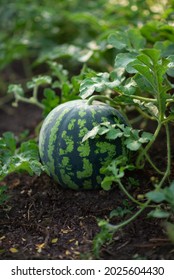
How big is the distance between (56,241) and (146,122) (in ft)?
4.77

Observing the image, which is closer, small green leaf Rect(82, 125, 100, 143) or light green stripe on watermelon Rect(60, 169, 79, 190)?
small green leaf Rect(82, 125, 100, 143)

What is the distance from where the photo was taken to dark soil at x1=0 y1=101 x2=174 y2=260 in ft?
7.82

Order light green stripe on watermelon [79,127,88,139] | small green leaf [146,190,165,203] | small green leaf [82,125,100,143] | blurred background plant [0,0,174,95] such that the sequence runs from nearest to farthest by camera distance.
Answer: small green leaf [146,190,165,203]
small green leaf [82,125,100,143]
light green stripe on watermelon [79,127,88,139]
blurred background plant [0,0,174,95]

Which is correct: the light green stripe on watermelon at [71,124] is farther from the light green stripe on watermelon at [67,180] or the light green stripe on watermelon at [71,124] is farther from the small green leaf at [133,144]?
the small green leaf at [133,144]

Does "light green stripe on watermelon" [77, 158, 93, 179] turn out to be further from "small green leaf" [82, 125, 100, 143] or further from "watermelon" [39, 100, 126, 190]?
"small green leaf" [82, 125, 100, 143]

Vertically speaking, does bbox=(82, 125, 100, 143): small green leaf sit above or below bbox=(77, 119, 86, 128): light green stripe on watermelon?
below

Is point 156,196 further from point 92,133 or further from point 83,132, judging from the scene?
point 83,132

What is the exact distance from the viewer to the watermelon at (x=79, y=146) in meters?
2.74

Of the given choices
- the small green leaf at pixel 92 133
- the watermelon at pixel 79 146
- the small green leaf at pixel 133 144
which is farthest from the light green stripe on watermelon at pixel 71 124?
the small green leaf at pixel 133 144

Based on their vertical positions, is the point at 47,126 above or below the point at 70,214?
above

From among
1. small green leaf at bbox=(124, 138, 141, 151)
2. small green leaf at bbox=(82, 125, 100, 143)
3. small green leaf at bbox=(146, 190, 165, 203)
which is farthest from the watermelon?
small green leaf at bbox=(146, 190, 165, 203)

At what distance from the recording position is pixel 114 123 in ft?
9.11

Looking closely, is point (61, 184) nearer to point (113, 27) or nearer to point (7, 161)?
point (7, 161)
